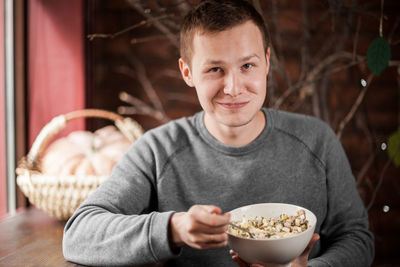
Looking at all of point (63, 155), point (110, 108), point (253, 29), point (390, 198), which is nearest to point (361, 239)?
point (253, 29)

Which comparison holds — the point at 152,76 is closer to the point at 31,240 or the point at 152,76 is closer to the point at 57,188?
the point at 57,188

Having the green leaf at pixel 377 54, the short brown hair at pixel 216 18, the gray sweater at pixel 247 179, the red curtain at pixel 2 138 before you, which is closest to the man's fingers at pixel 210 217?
the gray sweater at pixel 247 179

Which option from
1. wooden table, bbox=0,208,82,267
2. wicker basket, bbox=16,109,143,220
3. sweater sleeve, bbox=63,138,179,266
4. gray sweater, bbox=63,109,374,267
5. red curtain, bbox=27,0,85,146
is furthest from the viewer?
red curtain, bbox=27,0,85,146

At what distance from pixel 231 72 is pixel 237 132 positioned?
0.62 feet

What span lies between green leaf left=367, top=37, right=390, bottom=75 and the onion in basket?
0.79 meters

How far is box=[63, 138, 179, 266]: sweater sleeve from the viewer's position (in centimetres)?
87

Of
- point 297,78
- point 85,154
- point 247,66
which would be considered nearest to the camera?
point 247,66

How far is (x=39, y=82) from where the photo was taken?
1.59 m


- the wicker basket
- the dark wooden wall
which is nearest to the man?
the wicker basket

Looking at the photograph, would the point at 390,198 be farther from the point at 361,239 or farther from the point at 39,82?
the point at 39,82

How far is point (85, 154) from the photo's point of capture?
138 cm

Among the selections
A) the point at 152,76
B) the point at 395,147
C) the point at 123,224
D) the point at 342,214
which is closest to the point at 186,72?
the point at 123,224

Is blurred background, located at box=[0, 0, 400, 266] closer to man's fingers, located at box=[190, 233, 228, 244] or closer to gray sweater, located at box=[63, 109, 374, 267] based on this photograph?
gray sweater, located at box=[63, 109, 374, 267]

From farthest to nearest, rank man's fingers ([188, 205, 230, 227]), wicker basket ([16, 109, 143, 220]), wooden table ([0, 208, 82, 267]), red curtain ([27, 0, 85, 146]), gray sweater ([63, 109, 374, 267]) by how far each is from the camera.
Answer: red curtain ([27, 0, 85, 146]), wicker basket ([16, 109, 143, 220]), gray sweater ([63, 109, 374, 267]), wooden table ([0, 208, 82, 267]), man's fingers ([188, 205, 230, 227])
